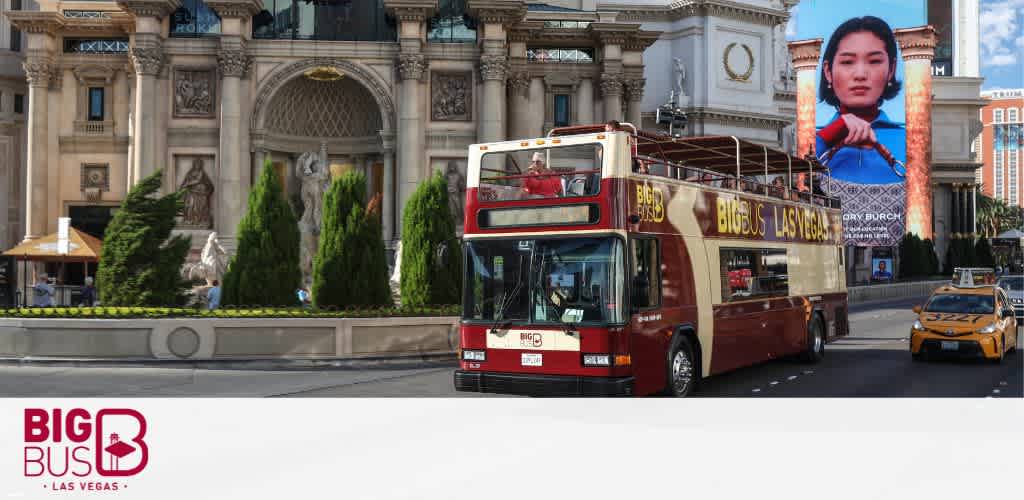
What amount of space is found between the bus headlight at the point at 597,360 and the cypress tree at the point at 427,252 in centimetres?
1043

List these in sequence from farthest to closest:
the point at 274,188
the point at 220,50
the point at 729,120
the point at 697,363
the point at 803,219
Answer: the point at 729,120
the point at 220,50
the point at 274,188
the point at 803,219
the point at 697,363

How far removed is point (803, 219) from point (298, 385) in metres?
11.1

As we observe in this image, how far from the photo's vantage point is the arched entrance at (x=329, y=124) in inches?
1542

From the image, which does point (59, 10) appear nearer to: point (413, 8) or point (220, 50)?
point (220, 50)

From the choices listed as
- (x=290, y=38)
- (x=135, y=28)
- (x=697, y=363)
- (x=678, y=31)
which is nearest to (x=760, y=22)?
(x=678, y=31)

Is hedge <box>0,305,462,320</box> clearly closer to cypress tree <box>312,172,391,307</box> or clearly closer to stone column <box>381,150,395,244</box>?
cypress tree <box>312,172,391,307</box>

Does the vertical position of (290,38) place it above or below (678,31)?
below

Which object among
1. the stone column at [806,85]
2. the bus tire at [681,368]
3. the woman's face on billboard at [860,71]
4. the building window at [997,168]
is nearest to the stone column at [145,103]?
the bus tire at [681,368]

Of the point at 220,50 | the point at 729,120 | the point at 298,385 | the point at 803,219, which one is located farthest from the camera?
the point at 729,120

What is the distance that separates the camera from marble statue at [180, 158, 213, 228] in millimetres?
38438

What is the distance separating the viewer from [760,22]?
5725cm

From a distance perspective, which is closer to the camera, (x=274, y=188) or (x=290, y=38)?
(x=274, y=188)

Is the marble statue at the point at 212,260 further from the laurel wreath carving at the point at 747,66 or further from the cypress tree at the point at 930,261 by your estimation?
the cypress tree at the point at 930,261
